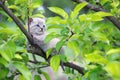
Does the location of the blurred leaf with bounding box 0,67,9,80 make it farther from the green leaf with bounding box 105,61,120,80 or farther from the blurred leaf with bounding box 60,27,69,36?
the green leaf with bounding box 105,61,120,80

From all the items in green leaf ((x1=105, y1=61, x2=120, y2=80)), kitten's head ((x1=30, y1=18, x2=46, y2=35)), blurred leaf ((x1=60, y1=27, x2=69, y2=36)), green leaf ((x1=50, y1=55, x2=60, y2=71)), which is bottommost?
green leaf ((x1=50, y1=55, x2=60, y2=71))

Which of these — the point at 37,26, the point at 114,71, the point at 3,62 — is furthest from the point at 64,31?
the point at 37,26

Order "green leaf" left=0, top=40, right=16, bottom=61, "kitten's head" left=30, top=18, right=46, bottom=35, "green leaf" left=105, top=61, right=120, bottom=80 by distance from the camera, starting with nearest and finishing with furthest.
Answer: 1. "green leaf" left=105, top=61, right=120, bottom=80
2. "green leaf" left=0, top=40, right=16, bottom=61
3. "kitten's head" left=30, top=18, right=46, bottom=35

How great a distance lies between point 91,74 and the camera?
3.08ft

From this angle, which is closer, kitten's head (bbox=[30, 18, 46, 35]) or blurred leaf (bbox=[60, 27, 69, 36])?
blurred leaf (bbox=[60, 27, 69, 36])

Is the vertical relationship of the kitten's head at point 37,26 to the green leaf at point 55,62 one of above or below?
above

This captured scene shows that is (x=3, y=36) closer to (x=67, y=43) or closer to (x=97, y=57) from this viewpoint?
(x=67, y=43)

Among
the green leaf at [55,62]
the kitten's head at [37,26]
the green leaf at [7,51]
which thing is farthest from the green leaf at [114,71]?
the kitten's head at [37,26]

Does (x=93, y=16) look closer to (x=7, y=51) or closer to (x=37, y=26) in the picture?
(x=7, y=51)

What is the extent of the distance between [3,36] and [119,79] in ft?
3.12

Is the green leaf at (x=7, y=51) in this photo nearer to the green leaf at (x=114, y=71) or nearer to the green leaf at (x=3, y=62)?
the green leaf at (x=3, y=62)

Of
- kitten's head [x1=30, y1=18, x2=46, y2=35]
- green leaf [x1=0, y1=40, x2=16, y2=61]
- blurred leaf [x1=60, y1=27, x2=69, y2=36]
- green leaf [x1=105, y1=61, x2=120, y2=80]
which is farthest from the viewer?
kitten's head [x1=30, y1=18, x2=46, y2=35]

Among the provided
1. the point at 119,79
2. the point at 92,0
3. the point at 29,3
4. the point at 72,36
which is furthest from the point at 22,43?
the point at 119,79

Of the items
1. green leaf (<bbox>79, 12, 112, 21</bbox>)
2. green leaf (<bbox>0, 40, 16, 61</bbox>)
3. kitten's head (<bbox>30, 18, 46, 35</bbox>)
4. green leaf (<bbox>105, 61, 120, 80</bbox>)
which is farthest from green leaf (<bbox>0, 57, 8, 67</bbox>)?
kitten's head (<bbox>30, 18, 46, 35</bbox>)
